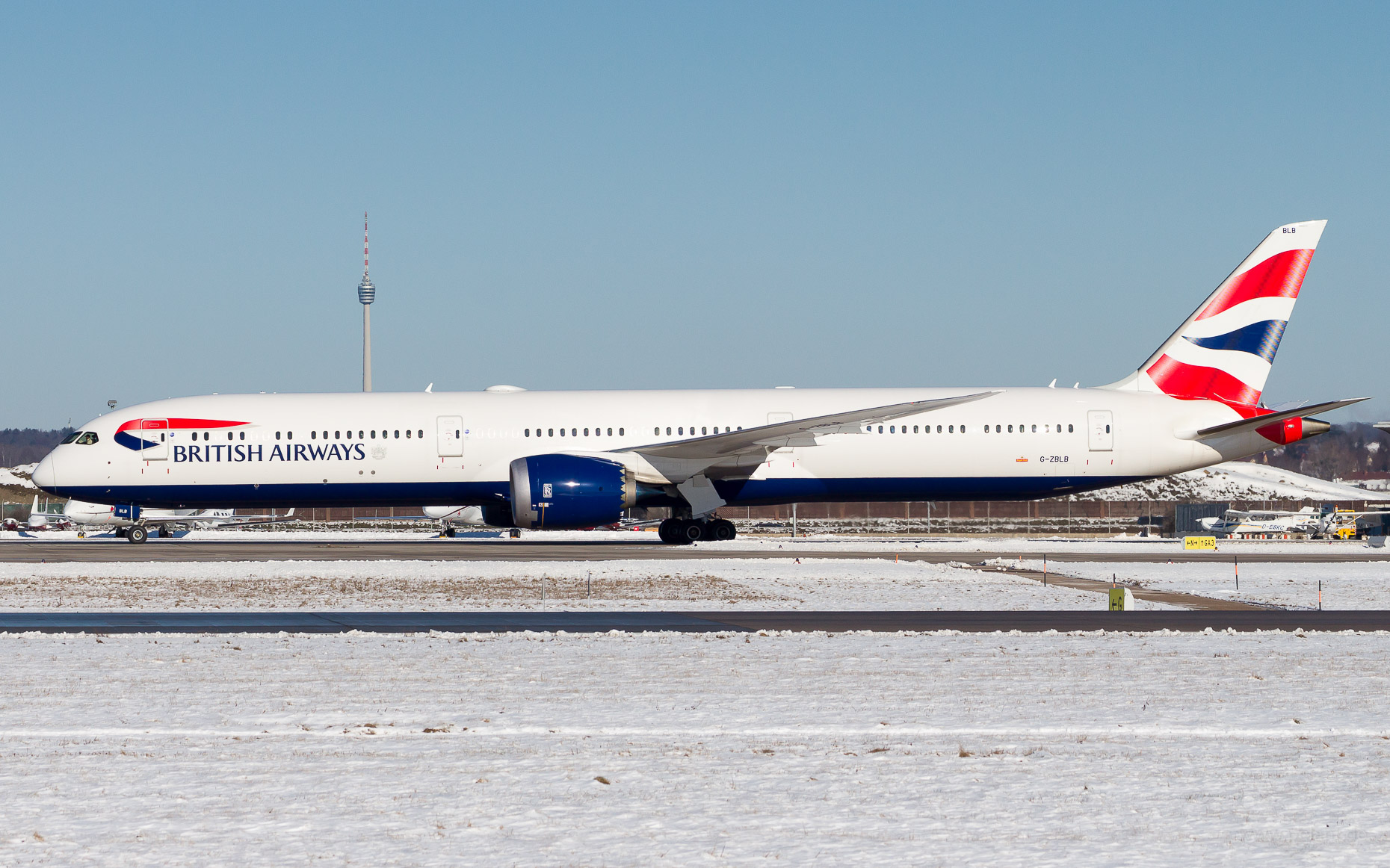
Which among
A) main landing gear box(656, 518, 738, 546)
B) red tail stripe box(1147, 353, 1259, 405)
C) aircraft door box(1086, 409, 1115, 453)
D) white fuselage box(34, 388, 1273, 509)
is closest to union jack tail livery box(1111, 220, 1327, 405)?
red tail stripe box(1147, 353, 1259, 405)

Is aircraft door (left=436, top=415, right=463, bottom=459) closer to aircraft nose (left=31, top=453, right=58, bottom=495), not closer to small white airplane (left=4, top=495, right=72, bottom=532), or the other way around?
aircraft nose (left=31, top=453, right=58, bottom=495)

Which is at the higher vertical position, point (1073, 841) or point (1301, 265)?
point (1301, 265)

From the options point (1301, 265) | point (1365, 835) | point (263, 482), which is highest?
point (1301, 265)

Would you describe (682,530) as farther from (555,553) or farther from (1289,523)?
(1289,523)

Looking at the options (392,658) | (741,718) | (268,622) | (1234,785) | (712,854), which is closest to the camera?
(712,854)

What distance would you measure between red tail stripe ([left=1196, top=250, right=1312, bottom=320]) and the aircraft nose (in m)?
32.2

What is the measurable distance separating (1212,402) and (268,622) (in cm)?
2866

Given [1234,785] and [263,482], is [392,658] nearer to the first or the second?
[1234,785]

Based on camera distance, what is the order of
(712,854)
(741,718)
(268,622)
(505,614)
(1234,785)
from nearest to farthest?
(712,854) → (1234,785) → (741,718) → (268,622) → (505,614)

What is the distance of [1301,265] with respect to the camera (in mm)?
38750

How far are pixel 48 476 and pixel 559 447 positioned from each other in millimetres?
14051

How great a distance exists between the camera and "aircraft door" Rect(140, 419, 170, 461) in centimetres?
3656

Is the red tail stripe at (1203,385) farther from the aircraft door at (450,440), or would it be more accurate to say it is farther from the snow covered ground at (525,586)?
the aircraft door at (450,440)

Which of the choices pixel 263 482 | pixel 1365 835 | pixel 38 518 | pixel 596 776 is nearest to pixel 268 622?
pixel 596 776
